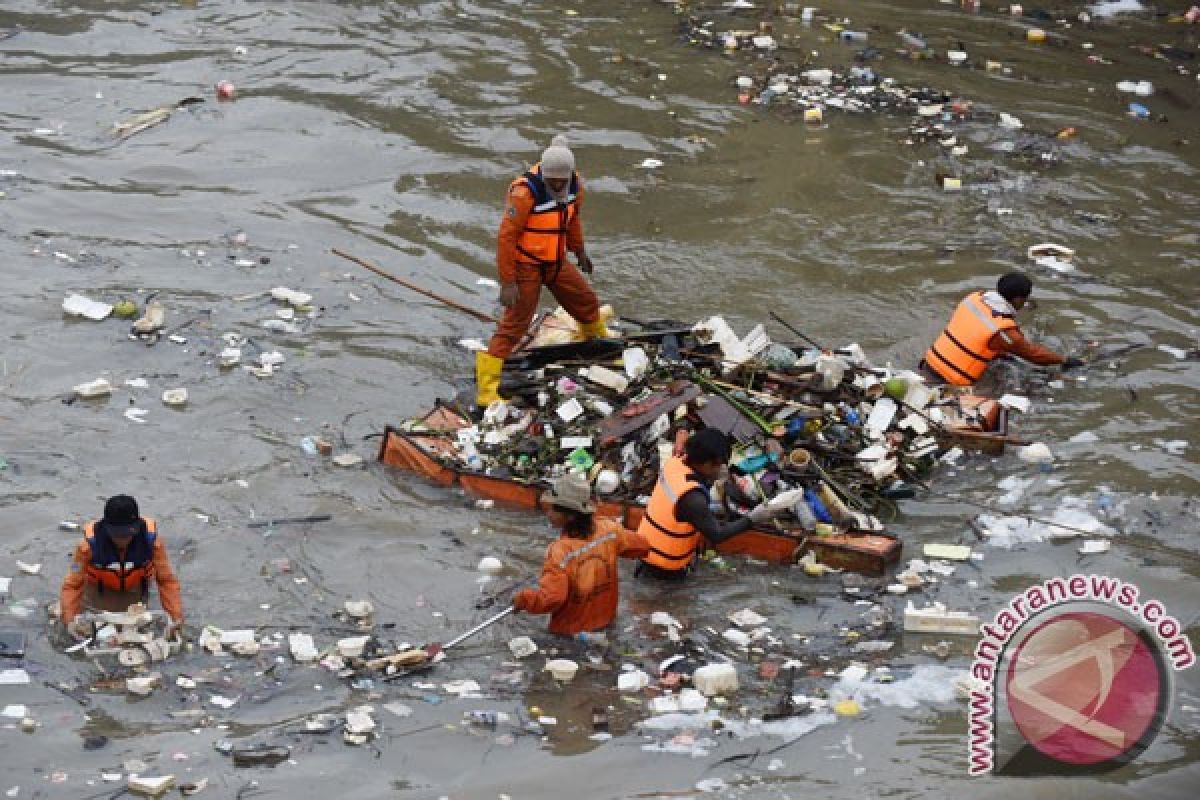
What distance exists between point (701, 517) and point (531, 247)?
2756 mm

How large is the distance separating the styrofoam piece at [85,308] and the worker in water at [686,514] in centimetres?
493

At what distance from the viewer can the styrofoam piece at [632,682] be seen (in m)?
7.00

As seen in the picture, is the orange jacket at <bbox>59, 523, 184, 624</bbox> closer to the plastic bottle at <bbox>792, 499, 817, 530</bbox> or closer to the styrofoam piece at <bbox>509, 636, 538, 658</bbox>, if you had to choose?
the styrofoam piece at <bbox>509, 636, 538, 658</bbox>

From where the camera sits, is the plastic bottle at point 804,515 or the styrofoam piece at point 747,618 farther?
the plastic bottle at point 804,515

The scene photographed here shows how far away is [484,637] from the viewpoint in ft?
24.6

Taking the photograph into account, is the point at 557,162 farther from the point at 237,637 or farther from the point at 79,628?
the point at 79,628

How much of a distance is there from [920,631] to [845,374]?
8.02 feet

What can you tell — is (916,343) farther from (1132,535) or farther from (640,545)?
(640,545)

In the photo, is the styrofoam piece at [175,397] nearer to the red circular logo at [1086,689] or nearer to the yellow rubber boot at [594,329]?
the yellow rubber boot at [594,329]

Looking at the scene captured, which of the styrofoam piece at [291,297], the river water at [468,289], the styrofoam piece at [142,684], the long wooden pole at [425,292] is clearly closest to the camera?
the river water at [468,289]

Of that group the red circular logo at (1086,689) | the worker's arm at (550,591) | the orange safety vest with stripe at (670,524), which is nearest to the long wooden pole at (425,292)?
the orange safety vest with stripe at (670,524)

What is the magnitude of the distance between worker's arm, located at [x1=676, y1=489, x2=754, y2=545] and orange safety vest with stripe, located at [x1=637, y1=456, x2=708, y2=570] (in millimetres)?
33

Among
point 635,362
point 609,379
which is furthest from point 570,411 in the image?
point 635,362

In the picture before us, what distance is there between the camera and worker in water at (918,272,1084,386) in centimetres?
998
